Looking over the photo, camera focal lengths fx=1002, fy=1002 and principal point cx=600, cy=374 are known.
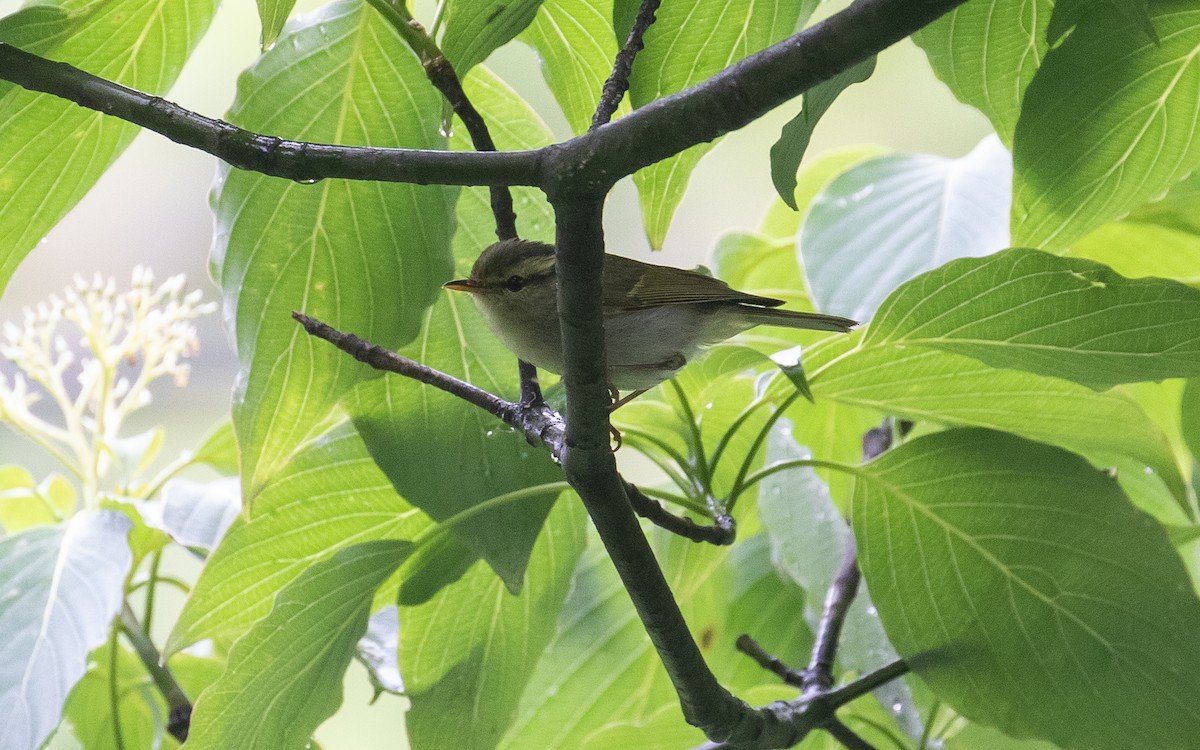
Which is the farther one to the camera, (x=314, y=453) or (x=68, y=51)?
(x=314, y=453)

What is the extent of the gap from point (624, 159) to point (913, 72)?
2.07 metres

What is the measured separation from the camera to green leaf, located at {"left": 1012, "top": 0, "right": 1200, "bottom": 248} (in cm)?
77

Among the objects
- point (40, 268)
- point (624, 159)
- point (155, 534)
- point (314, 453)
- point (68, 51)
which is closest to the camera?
point (624, 159)

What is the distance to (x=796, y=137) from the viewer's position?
67cm

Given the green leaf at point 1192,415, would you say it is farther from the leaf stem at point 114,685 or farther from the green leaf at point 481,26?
the leaf stem at point 114,685

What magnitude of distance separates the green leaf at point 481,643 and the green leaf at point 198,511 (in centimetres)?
24

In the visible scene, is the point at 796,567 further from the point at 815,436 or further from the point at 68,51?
the point at 68,51

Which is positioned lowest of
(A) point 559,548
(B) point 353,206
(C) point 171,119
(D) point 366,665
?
(D) point 366,665

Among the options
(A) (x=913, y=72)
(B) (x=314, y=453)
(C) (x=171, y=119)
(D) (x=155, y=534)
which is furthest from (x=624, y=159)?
(A) (x=913, y=72)

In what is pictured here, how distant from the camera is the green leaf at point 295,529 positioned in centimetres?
96

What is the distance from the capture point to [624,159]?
0.50 m

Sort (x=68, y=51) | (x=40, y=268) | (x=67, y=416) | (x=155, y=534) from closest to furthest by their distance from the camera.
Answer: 1. (x=68, y=51)
2. (x=155, y=534)
3. (x=67, y=416)
4. (x=40, y=268)

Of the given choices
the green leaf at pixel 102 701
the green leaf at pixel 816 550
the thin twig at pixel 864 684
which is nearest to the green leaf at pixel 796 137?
the thin twig at pixel 864 684

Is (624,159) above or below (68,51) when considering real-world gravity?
below
